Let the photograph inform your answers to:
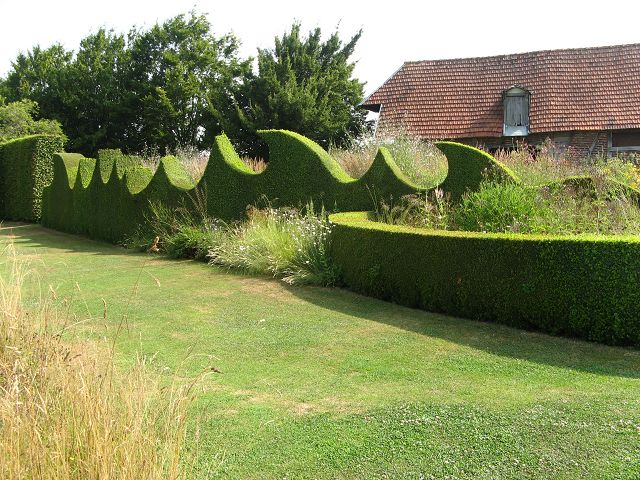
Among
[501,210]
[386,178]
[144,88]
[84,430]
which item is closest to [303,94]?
[144,88]

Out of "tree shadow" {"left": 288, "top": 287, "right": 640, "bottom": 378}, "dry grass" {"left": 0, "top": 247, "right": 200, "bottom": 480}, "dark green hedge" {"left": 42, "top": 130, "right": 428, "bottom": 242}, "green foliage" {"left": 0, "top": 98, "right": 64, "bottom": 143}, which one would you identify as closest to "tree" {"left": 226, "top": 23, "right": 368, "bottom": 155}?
"green foliage" {"left": 0, "top": 98, "right": 64, "bottom": 143}

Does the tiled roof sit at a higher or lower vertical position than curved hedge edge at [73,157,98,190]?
higher

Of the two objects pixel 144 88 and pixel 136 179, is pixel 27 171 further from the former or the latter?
pixel 144 88

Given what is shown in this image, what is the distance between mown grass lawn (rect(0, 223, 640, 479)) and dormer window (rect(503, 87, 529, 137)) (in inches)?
697

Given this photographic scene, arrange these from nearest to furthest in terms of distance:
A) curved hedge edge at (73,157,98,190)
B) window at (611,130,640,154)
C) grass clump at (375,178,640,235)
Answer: grass clump at (375,178,640,235)
curved hedge edge at (73,157,98,190)
window at (611,130,640,154)

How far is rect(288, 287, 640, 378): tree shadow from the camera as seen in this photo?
16.7ft

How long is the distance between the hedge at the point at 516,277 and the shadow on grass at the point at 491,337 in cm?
15

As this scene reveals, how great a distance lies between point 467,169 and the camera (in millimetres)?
9133

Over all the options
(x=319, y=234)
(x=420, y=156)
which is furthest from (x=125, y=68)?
(x=319, y=234)

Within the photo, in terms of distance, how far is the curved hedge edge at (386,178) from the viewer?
986cm

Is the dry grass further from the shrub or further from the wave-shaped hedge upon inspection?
the shrub

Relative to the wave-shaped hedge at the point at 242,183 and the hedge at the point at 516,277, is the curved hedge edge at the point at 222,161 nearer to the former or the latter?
the wave-shaped hedge at the point at 242,183

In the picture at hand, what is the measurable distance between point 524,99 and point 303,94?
376 inches

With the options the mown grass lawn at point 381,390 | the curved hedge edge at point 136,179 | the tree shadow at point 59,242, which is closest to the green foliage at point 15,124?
the tree shadow at point 59,242
